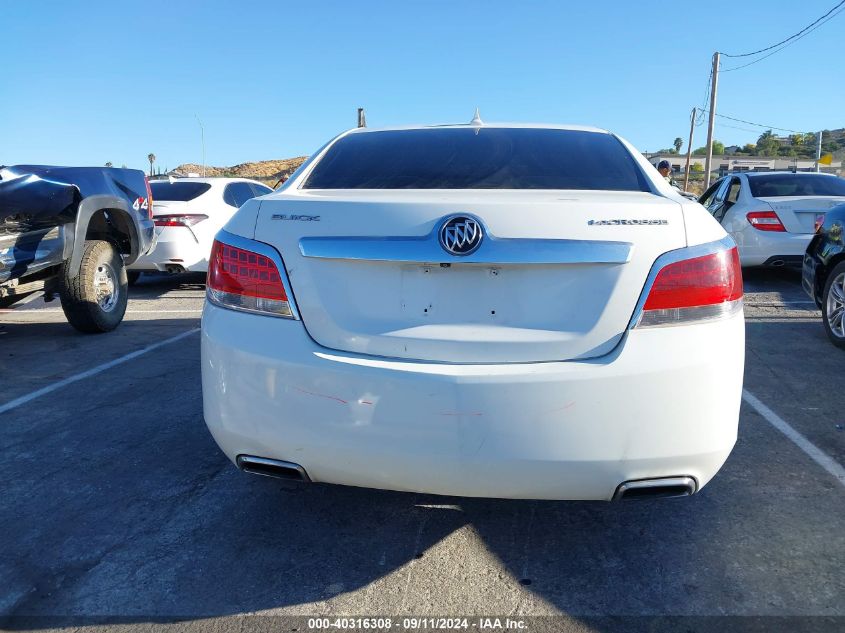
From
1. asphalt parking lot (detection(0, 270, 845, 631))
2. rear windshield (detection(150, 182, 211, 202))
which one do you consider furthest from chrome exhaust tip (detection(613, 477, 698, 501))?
rear windshield (detection(150, 182, 211, 202))

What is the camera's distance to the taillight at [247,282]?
226 centimetres

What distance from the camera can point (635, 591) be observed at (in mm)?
2326

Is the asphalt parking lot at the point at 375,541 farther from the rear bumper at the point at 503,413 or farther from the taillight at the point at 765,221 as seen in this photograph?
the taillight at the point at 765,221

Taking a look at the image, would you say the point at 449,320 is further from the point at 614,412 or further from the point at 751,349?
the point at 751,349

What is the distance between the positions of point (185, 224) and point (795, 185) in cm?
776

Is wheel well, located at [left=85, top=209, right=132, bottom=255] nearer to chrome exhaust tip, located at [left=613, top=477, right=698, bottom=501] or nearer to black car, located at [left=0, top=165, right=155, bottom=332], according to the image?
black car, located at [left=0, top=165, right=155, bottom=332]

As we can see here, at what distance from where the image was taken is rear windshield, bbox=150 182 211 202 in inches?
352

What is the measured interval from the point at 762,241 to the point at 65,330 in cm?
783

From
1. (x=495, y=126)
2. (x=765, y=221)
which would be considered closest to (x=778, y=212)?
(x=765, y=221)

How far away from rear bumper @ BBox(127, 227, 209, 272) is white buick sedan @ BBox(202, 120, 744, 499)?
658 cm

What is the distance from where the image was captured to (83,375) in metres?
4.98

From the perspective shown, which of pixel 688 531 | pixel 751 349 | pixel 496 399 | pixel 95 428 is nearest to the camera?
pixel 496 399

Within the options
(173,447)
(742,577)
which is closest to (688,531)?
(742,577)

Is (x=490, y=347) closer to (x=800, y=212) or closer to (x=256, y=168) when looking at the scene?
(x=800, y=212)
